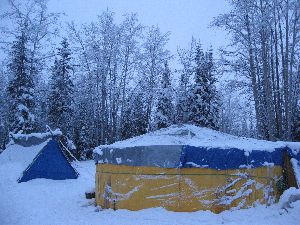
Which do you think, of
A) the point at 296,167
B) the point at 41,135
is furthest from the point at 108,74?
the point at 296,167

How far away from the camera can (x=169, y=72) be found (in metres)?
29.2

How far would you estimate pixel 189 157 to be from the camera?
7.45 meters

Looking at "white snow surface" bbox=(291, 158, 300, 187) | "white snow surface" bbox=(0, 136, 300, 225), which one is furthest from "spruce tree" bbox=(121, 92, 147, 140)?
"white snow surface" bbox=(291, 158, 300, 187)

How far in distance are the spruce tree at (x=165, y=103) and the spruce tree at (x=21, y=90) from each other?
10.0m

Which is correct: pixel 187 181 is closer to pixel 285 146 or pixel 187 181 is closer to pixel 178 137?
pixel 178 137

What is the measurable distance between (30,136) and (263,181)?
11023 mm

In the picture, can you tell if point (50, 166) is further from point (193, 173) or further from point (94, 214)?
point (193, 173)

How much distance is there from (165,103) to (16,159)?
15578 millimetres

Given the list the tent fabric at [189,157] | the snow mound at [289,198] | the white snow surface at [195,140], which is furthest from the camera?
the white snow surface at [195,140]

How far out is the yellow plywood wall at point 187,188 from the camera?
7477 mm

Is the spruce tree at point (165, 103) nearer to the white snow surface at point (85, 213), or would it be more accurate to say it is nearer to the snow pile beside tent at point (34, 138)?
the snow pile beside tent at point (34, 138)

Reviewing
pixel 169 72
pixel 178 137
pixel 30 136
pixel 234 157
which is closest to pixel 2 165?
pixel 30 136

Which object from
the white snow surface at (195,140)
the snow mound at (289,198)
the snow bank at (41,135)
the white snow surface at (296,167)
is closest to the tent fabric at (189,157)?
the white snow surface at (195,140)

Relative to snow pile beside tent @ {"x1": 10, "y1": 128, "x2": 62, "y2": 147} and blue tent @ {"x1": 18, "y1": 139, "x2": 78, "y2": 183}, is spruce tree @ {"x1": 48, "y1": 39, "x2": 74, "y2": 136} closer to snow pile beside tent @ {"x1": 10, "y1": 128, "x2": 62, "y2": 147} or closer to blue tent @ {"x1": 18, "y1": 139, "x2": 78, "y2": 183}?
snow pile beside tent @ {"x1": 10, "y1": 128, "x2": 62, "y2": 147}
